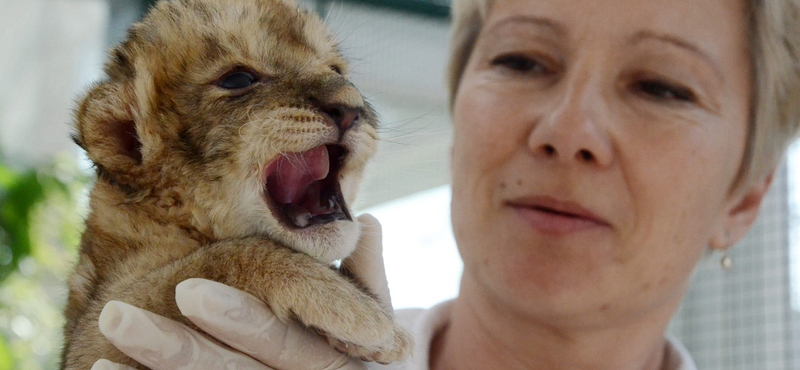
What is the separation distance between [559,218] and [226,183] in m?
0.61

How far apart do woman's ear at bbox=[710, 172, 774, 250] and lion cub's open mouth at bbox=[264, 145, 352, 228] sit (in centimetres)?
92

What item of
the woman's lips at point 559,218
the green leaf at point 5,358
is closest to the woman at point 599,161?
the woman's lips at point 559,218

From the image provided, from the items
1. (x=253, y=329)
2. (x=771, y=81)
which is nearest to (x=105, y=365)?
(x=253, y=329)

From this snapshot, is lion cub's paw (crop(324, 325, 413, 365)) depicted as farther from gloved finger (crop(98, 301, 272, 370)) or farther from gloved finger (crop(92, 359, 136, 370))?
gloved finger (crop(92, 359, 136, 370))

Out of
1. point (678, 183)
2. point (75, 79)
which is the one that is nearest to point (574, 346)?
point (678, 183)

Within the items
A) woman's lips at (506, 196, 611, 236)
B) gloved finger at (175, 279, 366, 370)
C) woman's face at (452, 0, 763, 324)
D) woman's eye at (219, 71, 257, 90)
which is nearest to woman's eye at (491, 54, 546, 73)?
woman's face at (452, 0, 763, 324)

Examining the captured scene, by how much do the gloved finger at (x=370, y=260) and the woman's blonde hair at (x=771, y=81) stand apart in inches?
23.8

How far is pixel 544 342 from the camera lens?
1551 millimetres

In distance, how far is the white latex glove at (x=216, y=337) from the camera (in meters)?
1.05

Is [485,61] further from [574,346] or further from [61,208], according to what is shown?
[61,208]

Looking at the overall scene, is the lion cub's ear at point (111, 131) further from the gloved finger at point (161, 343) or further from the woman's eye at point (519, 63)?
the woman's eye at point (519, 63)

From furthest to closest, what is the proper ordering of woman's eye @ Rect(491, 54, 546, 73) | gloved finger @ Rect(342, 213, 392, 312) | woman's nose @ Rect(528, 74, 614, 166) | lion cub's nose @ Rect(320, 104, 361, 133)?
woman's eye @ Rect(491, 54, 546, 73) < gloved finger @ Rect(342, 213, 392, 312) < woman's nose @ Rect(528, 74, 614, 166) < lion cub's nose @ Rect(320, 104, 361, 133)

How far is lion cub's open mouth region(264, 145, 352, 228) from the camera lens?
1.18 metres

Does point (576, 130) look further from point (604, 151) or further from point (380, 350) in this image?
point (380, 350)
